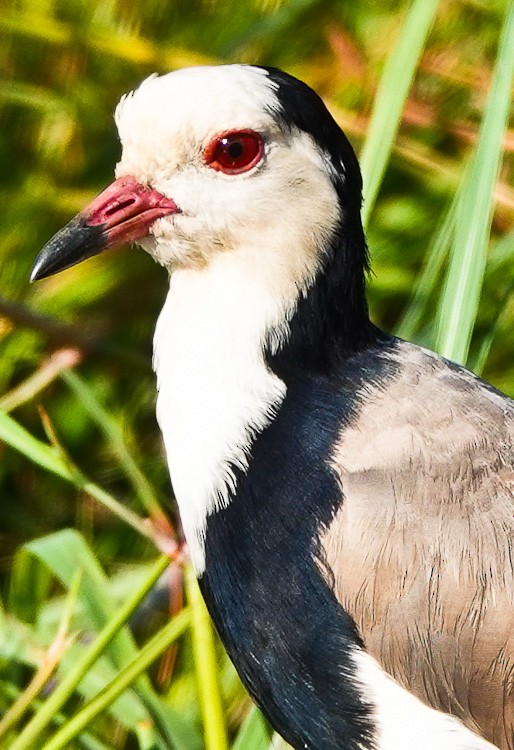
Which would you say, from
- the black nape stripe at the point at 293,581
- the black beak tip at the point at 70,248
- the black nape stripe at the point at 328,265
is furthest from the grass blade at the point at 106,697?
the black beak tip at the point at 70,248

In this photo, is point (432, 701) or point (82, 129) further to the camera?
point (82, 129)

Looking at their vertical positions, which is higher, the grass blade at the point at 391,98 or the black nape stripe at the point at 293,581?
the grass blade at the point at 391,98

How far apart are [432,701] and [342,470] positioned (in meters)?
0.44

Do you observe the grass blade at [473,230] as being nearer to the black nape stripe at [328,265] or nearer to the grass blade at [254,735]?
the black nape stripe at [328,265]

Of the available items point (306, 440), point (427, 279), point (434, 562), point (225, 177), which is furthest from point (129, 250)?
point (434, 562)

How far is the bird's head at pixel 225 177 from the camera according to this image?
246 centimetres

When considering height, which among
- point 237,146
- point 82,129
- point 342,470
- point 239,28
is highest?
point 239,28

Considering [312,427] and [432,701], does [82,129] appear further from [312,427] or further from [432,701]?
[432,701]

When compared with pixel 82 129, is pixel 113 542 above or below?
below

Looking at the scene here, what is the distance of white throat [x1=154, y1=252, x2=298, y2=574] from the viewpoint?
2.50m

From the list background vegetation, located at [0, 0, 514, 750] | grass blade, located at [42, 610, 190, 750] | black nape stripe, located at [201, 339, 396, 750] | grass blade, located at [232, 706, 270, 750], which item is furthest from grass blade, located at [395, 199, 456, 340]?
grass blade, located at [42, 610, 190, 750]

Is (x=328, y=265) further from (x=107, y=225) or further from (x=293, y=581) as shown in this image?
(x=293, y=581)

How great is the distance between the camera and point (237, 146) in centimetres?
248

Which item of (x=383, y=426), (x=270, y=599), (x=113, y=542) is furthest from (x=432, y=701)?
(x=113, y=542)
